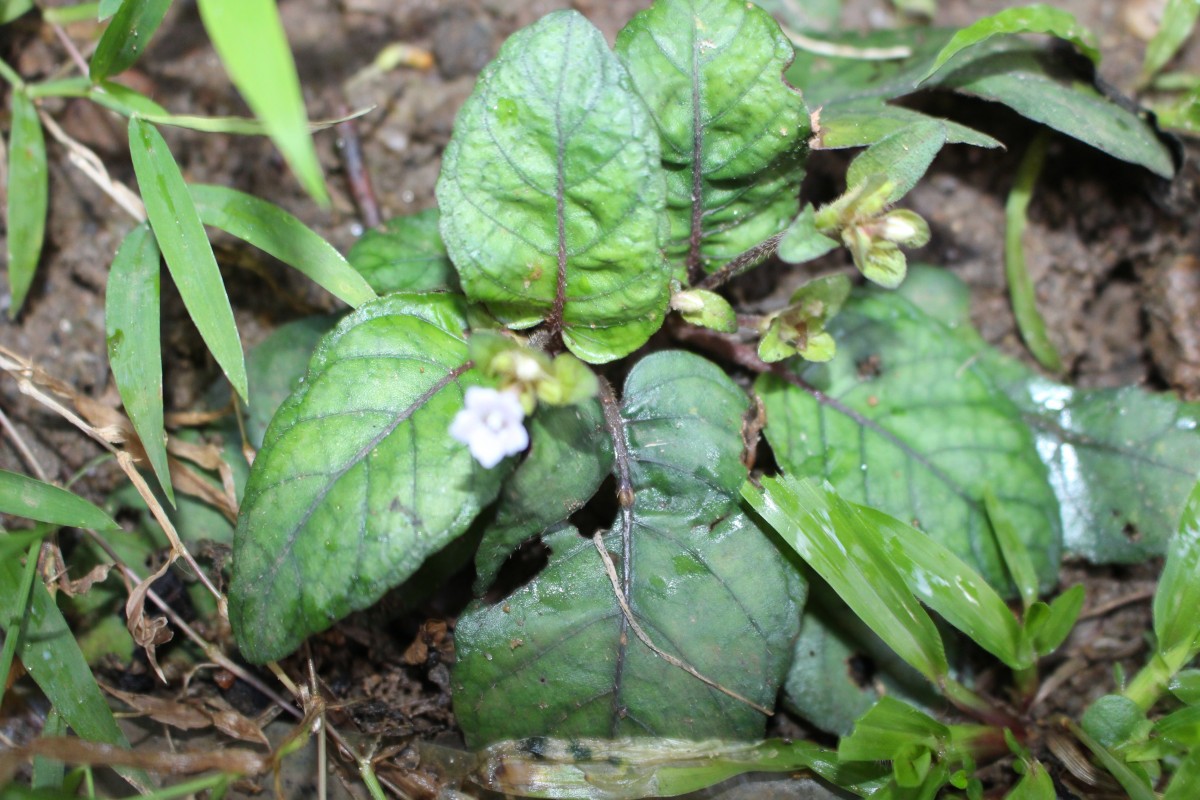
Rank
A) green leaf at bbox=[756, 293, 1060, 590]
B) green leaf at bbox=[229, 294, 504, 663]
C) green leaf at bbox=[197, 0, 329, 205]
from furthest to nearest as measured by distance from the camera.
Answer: green leaf at bbox=[756, 293, 1060, 590] < green leaf at bbox=[229, 294, 504, 663] < green leaf at bbox=[197, 0, 329, 205]

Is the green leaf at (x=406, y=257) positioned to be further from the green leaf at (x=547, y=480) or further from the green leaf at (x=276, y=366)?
the green leaf at (x=547, y=480)

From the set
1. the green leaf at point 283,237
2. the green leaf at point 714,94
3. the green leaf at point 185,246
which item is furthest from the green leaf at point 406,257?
the green leaf at point 714,94

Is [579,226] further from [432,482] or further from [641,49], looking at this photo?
[432,482]

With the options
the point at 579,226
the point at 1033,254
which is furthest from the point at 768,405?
the point at 1033,254

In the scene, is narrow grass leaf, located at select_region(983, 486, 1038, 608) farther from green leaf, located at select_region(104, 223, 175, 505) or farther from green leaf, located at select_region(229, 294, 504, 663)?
green leaf, located at select_region(104, 223, 175, 505)

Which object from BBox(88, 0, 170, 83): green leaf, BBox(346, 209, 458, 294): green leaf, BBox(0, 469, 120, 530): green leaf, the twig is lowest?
the twig

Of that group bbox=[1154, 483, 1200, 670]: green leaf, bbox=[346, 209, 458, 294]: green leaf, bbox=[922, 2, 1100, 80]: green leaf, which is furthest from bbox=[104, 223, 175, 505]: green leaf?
bbox=[1154, 483, 1200, 670]: green leaf
